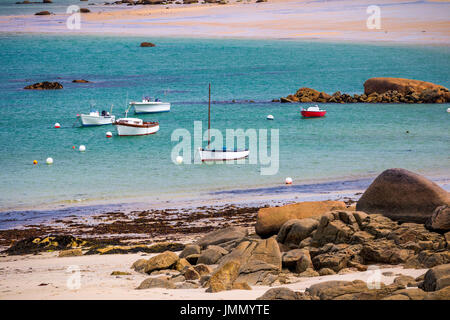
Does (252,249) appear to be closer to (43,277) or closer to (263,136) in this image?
(43,277)

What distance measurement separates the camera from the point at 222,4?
19825 centimetres

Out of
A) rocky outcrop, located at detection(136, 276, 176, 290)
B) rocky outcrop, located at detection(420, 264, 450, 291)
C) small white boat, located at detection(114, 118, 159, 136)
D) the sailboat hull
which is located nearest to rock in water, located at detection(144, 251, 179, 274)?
rocky outcrop, located at detection(136, 276, 176, 290)

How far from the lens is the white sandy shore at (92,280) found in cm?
1281

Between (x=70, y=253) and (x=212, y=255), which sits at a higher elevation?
(x=212, y=255)

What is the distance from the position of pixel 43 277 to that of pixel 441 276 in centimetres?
888

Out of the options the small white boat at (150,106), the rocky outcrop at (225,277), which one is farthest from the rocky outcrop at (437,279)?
the small white boat at (150,106)

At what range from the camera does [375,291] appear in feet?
37.5

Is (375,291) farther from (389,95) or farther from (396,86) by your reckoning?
(396,86)

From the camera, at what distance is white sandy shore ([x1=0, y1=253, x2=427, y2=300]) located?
1281 centimetres

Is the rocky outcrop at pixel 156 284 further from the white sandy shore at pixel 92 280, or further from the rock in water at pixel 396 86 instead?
the rock in water at pixel 396 86

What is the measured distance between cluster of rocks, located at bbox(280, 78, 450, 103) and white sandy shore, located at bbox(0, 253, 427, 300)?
2066 inches

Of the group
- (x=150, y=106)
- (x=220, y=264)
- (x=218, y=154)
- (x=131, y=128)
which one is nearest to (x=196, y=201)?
(x=218, y=154)

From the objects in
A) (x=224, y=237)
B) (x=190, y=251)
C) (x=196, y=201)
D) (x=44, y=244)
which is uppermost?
(x=224, y=237)

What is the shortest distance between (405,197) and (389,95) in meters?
54.2
